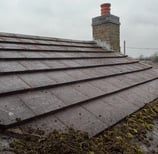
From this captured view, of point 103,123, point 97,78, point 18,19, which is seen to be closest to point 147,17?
point 18,19

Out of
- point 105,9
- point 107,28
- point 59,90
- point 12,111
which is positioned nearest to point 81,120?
point 59,90

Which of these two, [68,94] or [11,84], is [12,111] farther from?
[68,94]

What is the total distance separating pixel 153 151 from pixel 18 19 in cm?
1107

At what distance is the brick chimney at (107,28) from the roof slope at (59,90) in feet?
7.55

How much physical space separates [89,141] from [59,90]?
0.99 metres

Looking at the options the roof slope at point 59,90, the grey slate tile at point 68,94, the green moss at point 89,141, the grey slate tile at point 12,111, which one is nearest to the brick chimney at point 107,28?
the roof slope at point 59,90

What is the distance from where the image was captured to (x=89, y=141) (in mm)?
1632

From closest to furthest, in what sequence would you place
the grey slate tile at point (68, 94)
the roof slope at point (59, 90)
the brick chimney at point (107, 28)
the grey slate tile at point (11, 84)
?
the roof slope at point (59, 90) < the grey slate tile at point (11, 84) < the grey slate tile at point (68, 94) < the brick chimney at point (107, 28)

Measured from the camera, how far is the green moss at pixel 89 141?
4.54 ft

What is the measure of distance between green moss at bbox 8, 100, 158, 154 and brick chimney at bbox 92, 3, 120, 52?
14.0 feet

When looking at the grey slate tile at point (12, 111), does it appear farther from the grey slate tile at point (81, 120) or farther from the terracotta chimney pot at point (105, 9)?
the terracotta chimney pot at point (105, 9)

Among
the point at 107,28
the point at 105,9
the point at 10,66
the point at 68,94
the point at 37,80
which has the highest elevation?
the point at 105,9

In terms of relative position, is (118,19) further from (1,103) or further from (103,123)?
(1,103)

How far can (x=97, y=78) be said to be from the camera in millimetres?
3371
